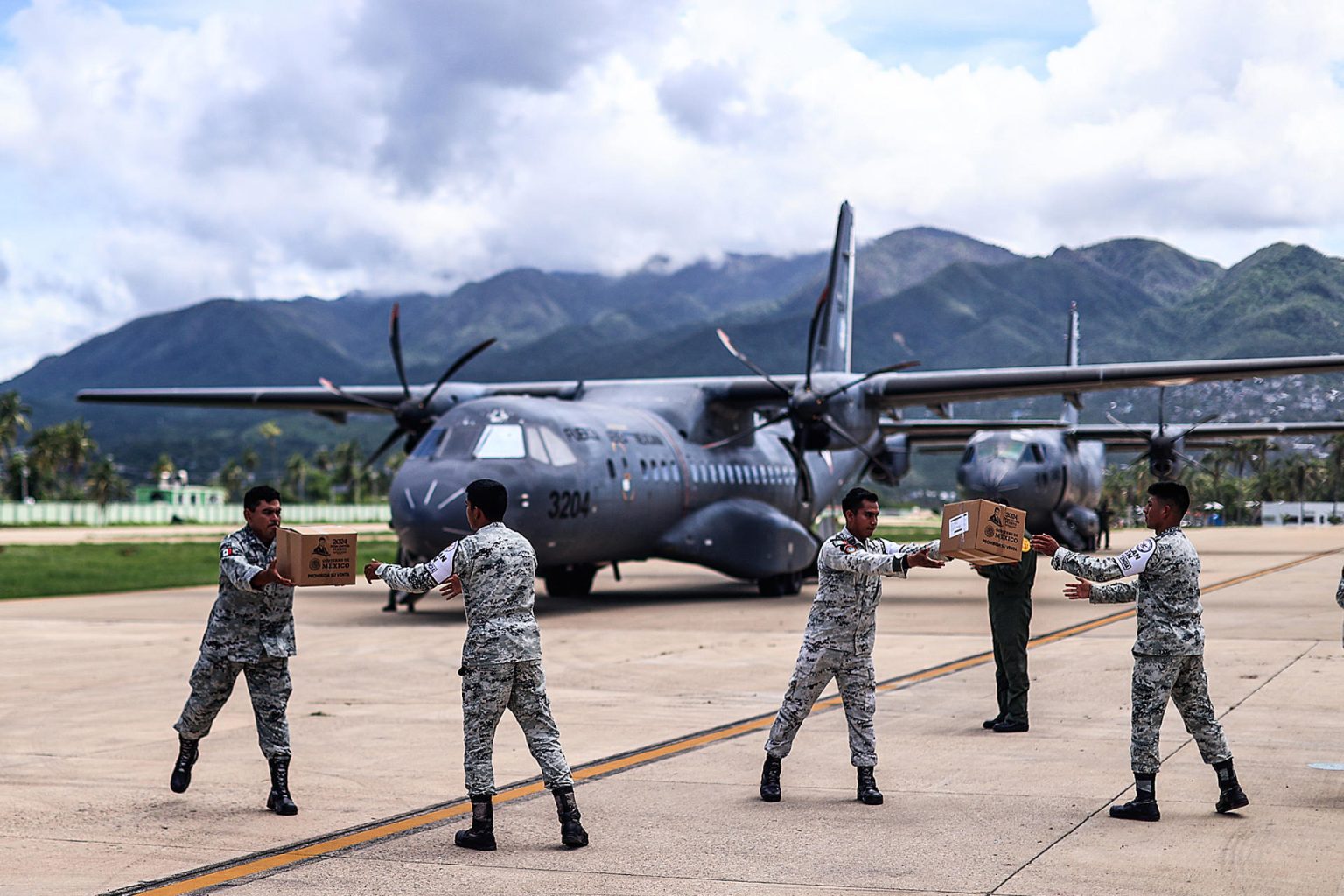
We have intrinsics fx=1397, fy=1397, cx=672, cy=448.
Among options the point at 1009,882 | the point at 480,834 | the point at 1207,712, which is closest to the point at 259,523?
the point at 480,834

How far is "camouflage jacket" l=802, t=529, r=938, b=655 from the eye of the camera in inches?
305

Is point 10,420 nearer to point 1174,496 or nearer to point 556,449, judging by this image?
point 556,449

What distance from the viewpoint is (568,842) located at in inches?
260

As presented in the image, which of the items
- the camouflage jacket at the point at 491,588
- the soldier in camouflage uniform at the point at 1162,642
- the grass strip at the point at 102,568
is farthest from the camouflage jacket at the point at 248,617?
the grass strip at the point at 102,568

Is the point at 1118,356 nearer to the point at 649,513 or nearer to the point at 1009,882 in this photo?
the point at 649,513

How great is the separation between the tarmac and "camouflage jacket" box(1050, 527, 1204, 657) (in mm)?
901

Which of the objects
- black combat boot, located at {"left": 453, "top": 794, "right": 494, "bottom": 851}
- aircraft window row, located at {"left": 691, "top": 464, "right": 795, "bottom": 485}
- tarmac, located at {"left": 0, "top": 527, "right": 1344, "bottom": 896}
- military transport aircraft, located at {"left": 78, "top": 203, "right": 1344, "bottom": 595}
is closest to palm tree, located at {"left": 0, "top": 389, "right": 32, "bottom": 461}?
military transport aircraft, located at {"left": 78, "top": 203, "right": 1344, "bottom": 595}

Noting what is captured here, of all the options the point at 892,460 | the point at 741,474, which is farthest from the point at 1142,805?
the point at 892,460

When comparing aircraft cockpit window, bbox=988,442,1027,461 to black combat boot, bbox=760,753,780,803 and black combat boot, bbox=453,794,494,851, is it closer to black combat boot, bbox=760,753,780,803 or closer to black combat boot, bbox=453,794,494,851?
black combat boot, bbox=760,753,780,803

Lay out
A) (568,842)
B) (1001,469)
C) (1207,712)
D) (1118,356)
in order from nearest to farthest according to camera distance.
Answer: (568,842) < (1207,712) < (1001,469) < (1118,356)

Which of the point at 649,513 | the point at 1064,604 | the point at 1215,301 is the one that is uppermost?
the point at 1215,301

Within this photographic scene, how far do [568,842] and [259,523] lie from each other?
2537 millimetres

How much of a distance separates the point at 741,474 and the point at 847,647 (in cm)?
1801

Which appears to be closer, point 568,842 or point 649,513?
point 568,842
